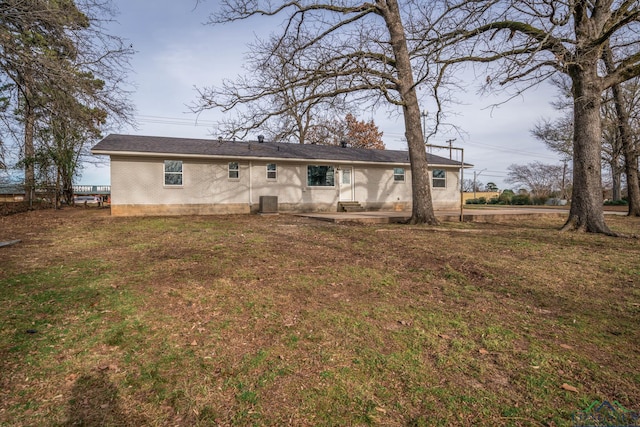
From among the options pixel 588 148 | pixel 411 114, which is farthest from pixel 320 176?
pixel 588 148

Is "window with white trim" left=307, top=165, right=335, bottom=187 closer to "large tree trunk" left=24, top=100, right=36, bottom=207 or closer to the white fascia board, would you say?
the white fascia board

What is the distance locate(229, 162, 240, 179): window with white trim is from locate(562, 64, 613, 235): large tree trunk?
12920mm

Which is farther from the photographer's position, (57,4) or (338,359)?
(57,4)

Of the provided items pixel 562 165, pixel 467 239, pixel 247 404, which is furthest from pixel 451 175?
pixel 562 165

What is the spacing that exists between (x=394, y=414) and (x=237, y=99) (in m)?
10.3

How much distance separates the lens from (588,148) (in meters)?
9.15

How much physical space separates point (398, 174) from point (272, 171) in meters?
7.22

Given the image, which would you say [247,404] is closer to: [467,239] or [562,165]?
[467,239]

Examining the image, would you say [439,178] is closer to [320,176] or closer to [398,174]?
[398,174]

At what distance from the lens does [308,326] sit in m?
3.35

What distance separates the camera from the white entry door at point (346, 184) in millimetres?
18047

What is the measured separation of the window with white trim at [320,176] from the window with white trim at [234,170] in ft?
11.7

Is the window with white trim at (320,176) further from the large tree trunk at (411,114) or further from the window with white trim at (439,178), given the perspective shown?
the large tree trunk at (411,114)

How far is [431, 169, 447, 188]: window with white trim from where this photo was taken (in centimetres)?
1956
